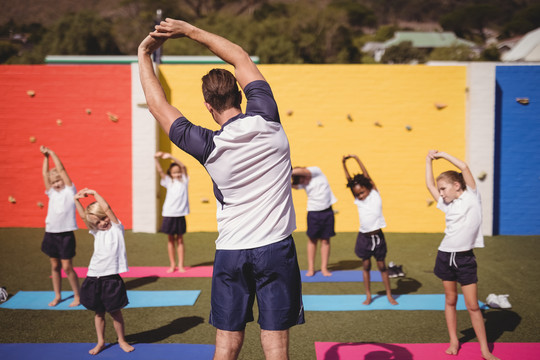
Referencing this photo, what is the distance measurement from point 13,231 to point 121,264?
6.54 meters

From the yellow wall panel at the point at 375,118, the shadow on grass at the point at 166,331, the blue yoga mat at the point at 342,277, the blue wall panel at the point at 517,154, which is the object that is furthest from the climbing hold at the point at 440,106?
the shadow on grass at the point at 166,331

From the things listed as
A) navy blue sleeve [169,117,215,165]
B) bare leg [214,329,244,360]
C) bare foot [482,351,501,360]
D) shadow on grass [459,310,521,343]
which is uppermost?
navy blue sleeve [169,117,215,165]

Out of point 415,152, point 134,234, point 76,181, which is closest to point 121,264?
point 134,234

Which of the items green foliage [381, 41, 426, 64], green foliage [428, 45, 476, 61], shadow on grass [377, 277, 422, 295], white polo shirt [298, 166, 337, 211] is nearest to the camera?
shadow on grass [377, 277, 422, 295]

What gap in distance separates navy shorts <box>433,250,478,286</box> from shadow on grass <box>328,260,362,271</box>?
3112 mm

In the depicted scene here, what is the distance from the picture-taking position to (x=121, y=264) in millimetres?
4734

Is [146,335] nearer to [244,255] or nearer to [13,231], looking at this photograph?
[244,255]

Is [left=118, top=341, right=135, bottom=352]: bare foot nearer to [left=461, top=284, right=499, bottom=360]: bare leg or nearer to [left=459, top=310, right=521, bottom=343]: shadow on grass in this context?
[left=461, top=284, right=499, bottom=360]: bare leg

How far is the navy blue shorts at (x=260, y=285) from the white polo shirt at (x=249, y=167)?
0.05m

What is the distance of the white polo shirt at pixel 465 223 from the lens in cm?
439

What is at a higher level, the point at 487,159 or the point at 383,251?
the point at 487,159

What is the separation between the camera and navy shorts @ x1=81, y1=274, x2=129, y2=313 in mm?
4562

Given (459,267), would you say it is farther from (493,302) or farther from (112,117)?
(112,117)

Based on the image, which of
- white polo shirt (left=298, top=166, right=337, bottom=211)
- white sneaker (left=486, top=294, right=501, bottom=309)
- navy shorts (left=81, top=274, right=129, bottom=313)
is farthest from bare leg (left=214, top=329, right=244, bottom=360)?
white polo shirt (left=298, top=166, right=337, bottom=211)
